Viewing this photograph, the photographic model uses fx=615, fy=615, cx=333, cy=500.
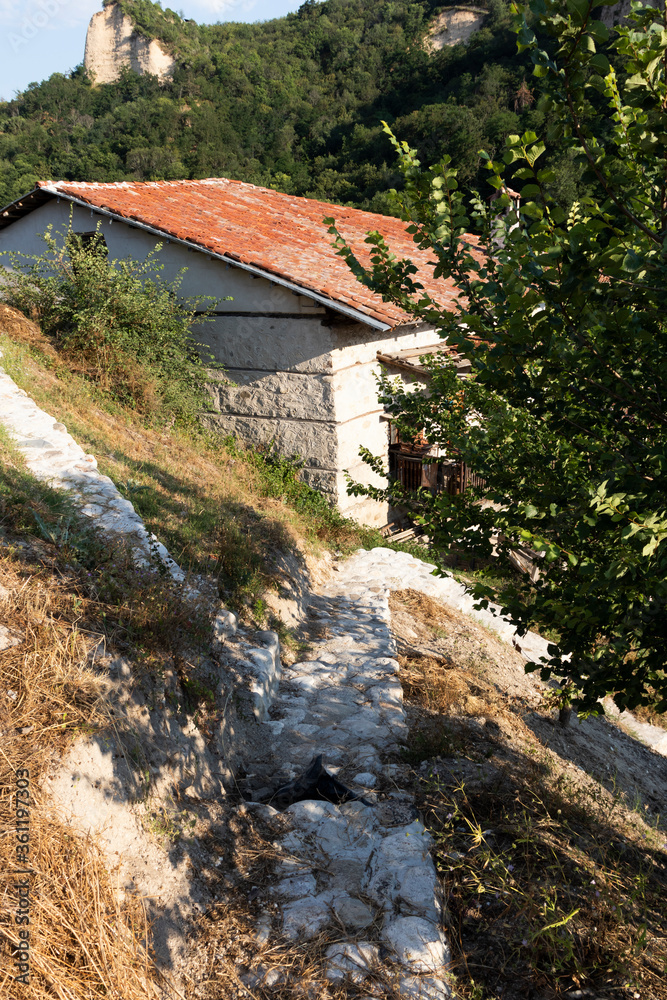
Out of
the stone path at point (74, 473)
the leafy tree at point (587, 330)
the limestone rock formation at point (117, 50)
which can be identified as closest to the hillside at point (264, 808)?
the stone path at point (74, 473)

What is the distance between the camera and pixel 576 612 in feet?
7.35

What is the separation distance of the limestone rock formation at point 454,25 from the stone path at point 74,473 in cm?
5343

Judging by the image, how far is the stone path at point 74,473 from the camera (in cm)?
458

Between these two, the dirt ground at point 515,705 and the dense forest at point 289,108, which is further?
the dense forest at point 289,108

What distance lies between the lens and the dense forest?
32250 millimetres

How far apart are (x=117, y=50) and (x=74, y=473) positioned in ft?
206

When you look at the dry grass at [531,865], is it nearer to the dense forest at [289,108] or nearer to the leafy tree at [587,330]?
the leafy tree at [587,330]

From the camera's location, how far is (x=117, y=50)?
52.4 meters

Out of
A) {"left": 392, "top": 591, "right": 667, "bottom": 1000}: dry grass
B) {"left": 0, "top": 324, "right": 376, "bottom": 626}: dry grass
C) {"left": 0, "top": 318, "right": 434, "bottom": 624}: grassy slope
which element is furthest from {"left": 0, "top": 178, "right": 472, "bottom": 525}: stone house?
{"left": 392, "top": 591, "right": 667, "bottom": 1000}: dry grass

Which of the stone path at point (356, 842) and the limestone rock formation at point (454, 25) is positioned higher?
the limestone rock formation at point (454, 25)

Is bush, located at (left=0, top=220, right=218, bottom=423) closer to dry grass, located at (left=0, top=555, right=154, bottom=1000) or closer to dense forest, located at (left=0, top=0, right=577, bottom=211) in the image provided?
dry grass, located at (left=0, top=555, right=154, bottom=1000)

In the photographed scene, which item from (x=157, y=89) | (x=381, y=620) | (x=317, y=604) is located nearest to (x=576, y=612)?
(x=381, y=620)

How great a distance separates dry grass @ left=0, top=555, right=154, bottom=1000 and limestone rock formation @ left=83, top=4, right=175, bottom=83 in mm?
58053

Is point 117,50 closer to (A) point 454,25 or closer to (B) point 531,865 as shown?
(A) point 454,25
